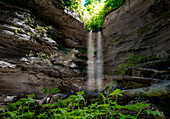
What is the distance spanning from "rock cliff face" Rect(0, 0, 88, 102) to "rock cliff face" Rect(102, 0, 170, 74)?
3.19m

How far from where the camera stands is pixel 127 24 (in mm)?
7402

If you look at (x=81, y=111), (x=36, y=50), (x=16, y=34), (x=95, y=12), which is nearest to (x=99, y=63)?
(x=36, y=50)

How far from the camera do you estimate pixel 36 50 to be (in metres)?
6.38

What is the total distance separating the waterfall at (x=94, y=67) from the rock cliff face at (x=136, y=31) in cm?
67

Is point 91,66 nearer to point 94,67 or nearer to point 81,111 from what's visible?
point 94,67

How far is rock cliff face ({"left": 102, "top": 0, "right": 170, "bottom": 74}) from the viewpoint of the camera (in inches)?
193

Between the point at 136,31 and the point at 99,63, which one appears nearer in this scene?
the point at 136,31

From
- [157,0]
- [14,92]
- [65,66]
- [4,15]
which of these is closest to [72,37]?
[65,66]

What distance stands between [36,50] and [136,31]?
7839 millimetres

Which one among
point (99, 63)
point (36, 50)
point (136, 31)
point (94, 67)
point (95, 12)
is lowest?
point (94, 67)

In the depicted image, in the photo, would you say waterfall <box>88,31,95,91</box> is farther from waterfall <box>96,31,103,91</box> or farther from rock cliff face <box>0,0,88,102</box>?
rock cliff face <box>0,0,88,102</box>

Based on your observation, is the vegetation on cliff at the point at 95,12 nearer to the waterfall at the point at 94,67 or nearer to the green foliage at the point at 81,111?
the waterfall at the point at 94,67

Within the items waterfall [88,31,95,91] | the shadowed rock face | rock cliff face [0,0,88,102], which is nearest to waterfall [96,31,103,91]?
waterfall [88,31,95,91]

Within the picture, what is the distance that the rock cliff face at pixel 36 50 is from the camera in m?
5.36
